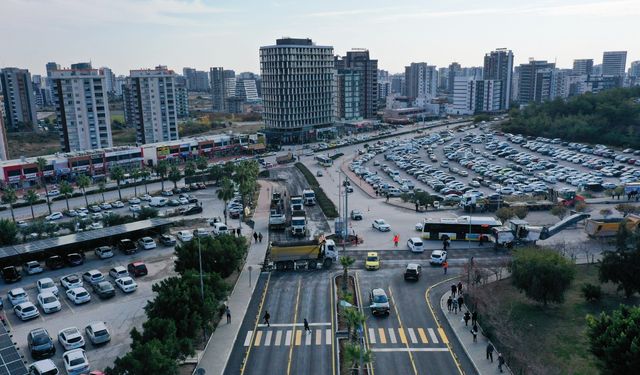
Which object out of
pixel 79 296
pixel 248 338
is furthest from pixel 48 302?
pixel 248 338

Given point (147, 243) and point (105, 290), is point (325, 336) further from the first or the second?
point (147, 243)

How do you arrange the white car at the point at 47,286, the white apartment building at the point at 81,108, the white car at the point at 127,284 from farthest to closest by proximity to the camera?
the white apartment building at the point at 81,108 → the white car at the point at 127,284 → the white car at the point at 47,286

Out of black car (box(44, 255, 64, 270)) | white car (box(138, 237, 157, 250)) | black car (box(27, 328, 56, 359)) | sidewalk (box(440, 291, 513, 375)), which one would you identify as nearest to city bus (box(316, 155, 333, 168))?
white car (box(138, 237, 157, 250))

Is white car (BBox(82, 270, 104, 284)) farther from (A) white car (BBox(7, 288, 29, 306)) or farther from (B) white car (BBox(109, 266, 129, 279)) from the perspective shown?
(A) white car (BBox(7, 288, 29, 306))

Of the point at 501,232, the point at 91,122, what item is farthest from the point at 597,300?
the point at 91,122

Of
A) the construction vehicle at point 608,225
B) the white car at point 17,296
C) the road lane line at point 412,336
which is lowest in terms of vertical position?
the road lane line at point 412,336

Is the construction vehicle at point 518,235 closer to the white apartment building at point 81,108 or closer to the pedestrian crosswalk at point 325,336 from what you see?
the pedestrian crosswalk at point 325,336

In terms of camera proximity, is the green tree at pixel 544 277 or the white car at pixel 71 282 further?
the white car at pixel 71 282

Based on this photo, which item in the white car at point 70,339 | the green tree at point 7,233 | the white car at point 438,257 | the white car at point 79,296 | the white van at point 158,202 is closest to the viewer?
the white car at point 70,339

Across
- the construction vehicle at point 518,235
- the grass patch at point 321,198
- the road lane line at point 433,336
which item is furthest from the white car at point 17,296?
the construction vehicle at point 518,235
